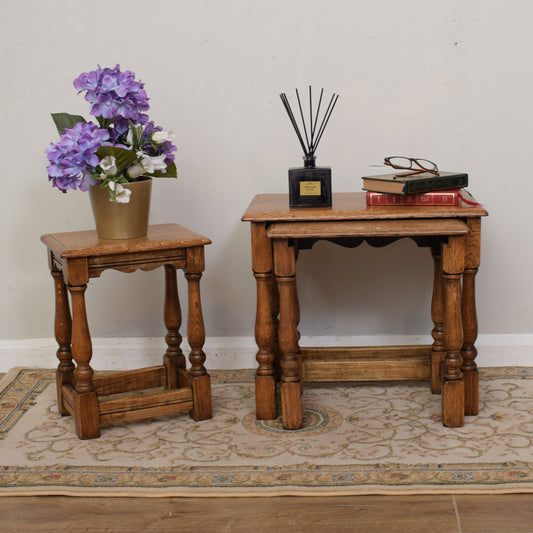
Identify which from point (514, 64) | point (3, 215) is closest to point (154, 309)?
point (3, 215)

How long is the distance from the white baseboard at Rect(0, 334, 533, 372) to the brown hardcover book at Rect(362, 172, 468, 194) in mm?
833

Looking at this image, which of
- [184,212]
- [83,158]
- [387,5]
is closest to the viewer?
[83,158]

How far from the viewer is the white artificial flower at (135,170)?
240cm

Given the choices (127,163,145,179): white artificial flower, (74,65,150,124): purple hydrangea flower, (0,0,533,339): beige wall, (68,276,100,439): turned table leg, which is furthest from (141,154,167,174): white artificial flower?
(0,0,533,339): beige wall

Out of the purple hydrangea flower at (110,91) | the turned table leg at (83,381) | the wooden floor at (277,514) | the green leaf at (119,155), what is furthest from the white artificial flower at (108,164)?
the wooden floor at (277,514)

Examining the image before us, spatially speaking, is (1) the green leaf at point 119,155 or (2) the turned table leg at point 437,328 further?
(2) the turned table leg at point 437,328

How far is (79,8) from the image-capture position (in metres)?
2.93

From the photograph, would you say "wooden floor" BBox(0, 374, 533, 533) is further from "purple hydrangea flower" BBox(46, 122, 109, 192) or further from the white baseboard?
the white baseboard

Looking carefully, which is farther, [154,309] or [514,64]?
[154,309]

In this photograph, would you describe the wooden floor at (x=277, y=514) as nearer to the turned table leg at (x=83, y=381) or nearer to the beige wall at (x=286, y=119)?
the turned table leg at (x=83, y=381)

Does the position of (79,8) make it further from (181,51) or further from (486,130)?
(486,130)

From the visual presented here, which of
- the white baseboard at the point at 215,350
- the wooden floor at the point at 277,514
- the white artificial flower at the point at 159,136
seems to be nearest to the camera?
the wooden floor at the point at 277,514

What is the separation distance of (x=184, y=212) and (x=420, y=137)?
0.96 m

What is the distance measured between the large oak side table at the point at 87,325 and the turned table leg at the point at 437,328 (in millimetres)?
815
